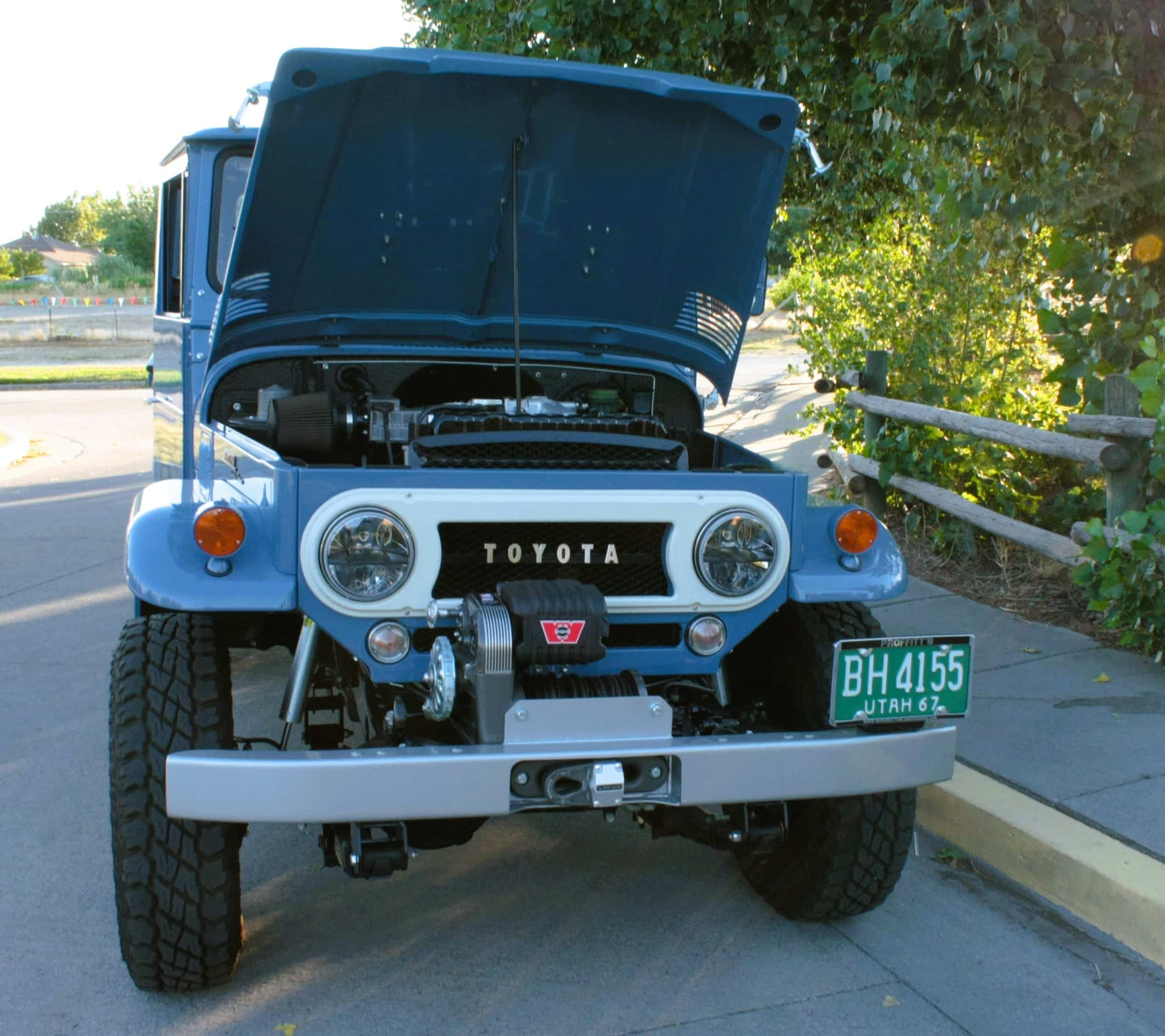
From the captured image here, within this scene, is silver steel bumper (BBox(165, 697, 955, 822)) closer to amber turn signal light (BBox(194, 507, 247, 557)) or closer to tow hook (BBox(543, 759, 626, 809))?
tow hook (BBox(543, 759, 626, 809))

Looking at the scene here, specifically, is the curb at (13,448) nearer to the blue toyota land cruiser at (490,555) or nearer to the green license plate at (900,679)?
the blue toyota land cruiser at (490,555)

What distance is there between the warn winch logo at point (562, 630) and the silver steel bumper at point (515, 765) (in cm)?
15

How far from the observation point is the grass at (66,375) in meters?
23.9

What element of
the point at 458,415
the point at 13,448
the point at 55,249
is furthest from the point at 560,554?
the point at 55,249

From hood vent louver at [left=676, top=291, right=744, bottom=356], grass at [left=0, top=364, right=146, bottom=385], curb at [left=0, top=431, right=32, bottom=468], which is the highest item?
hood vent louver at [left=676, top=291, right=744, bottom=356]

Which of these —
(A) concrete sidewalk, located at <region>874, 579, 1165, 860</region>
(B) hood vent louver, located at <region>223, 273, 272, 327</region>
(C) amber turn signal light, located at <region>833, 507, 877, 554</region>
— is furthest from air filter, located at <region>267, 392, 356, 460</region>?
(A) concrete sidewalk, located at <region>874, 579, 1165, 860</region>

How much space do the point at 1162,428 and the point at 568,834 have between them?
3042mm

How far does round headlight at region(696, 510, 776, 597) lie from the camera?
10.9 ft

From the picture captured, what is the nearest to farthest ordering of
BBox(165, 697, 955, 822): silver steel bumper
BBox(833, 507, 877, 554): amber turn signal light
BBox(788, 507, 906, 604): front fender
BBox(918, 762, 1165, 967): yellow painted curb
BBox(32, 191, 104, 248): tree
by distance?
BBox(165, 697, 955, 822): silver steel bumper → BBox(788, 507, 906, 604): front fender → BBox(833, 507, 877, 554): amber turn signal light → BBox(918, 762, 1165, 967): yellow painted curb → BBox(32, 191, 104, 248): tree

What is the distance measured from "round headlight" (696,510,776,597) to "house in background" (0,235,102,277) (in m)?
85.3

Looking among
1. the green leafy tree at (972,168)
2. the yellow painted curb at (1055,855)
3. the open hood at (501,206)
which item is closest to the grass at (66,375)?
the green leafy tree at (972,168)

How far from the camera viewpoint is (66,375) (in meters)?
24.5

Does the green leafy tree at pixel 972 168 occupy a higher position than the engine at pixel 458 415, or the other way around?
the green leafy tree at pixel 972 168

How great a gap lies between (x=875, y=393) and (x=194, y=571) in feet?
20.5
